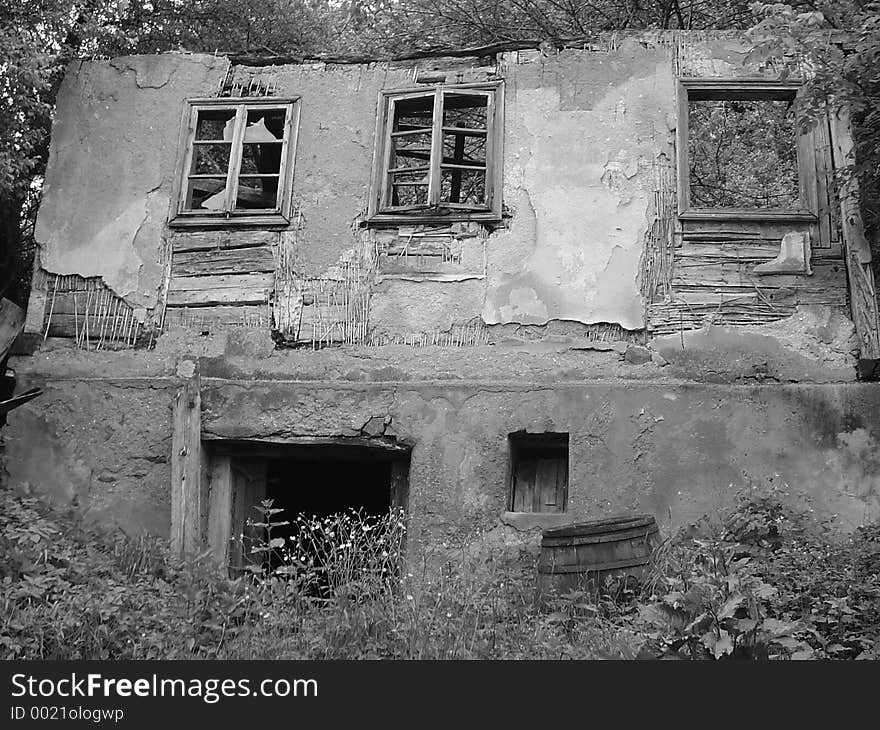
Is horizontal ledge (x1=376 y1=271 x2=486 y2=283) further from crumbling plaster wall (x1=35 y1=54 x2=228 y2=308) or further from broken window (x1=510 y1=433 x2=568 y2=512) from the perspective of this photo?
crumbling plaster wall (x1=35 y1=54 x2=228 y2=308)

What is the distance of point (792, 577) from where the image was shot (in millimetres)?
6246

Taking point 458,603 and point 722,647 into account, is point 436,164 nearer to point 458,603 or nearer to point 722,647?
point 458,603

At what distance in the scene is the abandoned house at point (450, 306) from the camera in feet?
24.3

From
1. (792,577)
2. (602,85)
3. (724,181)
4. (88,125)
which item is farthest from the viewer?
(724,181)

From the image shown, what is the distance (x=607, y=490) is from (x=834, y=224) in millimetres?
2736

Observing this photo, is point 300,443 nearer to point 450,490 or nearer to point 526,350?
point 450,490

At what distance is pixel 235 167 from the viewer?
27.9 feet

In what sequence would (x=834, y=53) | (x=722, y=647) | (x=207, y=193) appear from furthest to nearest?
1. (x=207, y=193)
2. (x=834, y=53)
3. (x=722, y=647)

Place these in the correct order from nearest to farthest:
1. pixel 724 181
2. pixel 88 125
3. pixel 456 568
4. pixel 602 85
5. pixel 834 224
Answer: pixel 456 568 < pixel 834 224 < pixel 602 85 < pixel 88 125 < pixel 724 181

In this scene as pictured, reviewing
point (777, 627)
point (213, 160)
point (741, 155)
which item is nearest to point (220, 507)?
point (777, 627)

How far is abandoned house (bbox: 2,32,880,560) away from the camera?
742 cm

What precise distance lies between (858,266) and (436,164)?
133 inches

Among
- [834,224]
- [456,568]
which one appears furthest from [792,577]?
[834,224]

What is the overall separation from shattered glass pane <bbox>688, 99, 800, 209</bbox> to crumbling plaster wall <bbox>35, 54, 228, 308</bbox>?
7.40 meters
